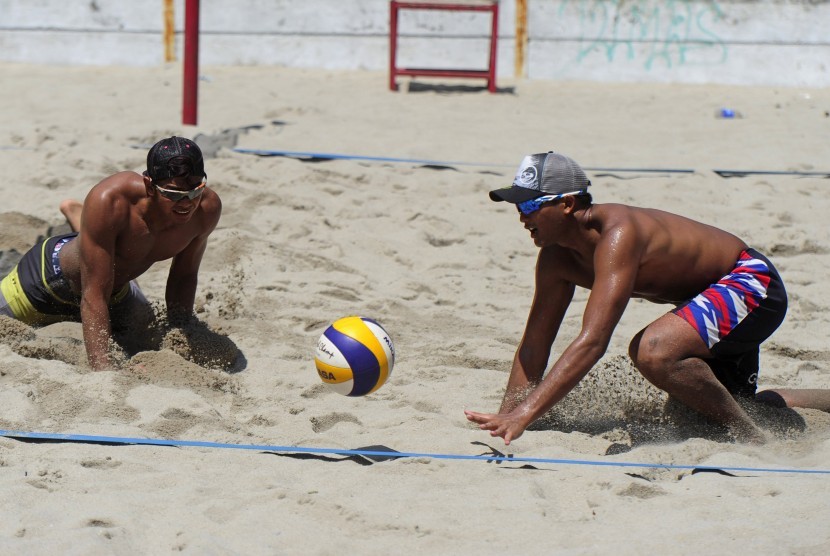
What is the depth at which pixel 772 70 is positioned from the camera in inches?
419

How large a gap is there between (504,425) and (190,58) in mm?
5275

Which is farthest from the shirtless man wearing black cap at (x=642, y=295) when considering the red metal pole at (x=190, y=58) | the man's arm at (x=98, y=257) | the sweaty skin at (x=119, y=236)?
the red metal pole at (x=190, y=58)

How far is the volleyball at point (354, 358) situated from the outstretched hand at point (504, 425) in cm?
43

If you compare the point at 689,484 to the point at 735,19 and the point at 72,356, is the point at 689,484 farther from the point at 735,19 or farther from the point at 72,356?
the point at 735,19

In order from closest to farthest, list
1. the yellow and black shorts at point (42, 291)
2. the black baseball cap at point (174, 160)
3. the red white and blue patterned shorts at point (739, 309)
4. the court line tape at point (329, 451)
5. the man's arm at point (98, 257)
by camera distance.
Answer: the court line tape at point (329, 451)
the red white and blue patterned shorts at point (739, 309)
the black baseball cap at point (174, 160)
the man's arm at point (98, 257)
the yellow and black shorts at point (42, 291)

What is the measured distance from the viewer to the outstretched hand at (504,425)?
378cm

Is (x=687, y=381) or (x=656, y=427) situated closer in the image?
(x=687, y=381)

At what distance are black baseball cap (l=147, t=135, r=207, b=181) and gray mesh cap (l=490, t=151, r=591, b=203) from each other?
1.40 meters

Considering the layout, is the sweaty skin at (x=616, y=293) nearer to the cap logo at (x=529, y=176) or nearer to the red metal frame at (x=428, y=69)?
the cap logo at (x=529, y=176)

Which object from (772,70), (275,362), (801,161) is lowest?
(275,362)

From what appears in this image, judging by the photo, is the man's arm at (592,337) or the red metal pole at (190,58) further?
the red metal pole at (190,58)

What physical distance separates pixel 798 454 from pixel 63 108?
7210 millimetres

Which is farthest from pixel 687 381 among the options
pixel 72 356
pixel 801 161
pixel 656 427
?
pixel 801 161

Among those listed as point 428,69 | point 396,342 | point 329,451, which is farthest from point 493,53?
point 329,451
